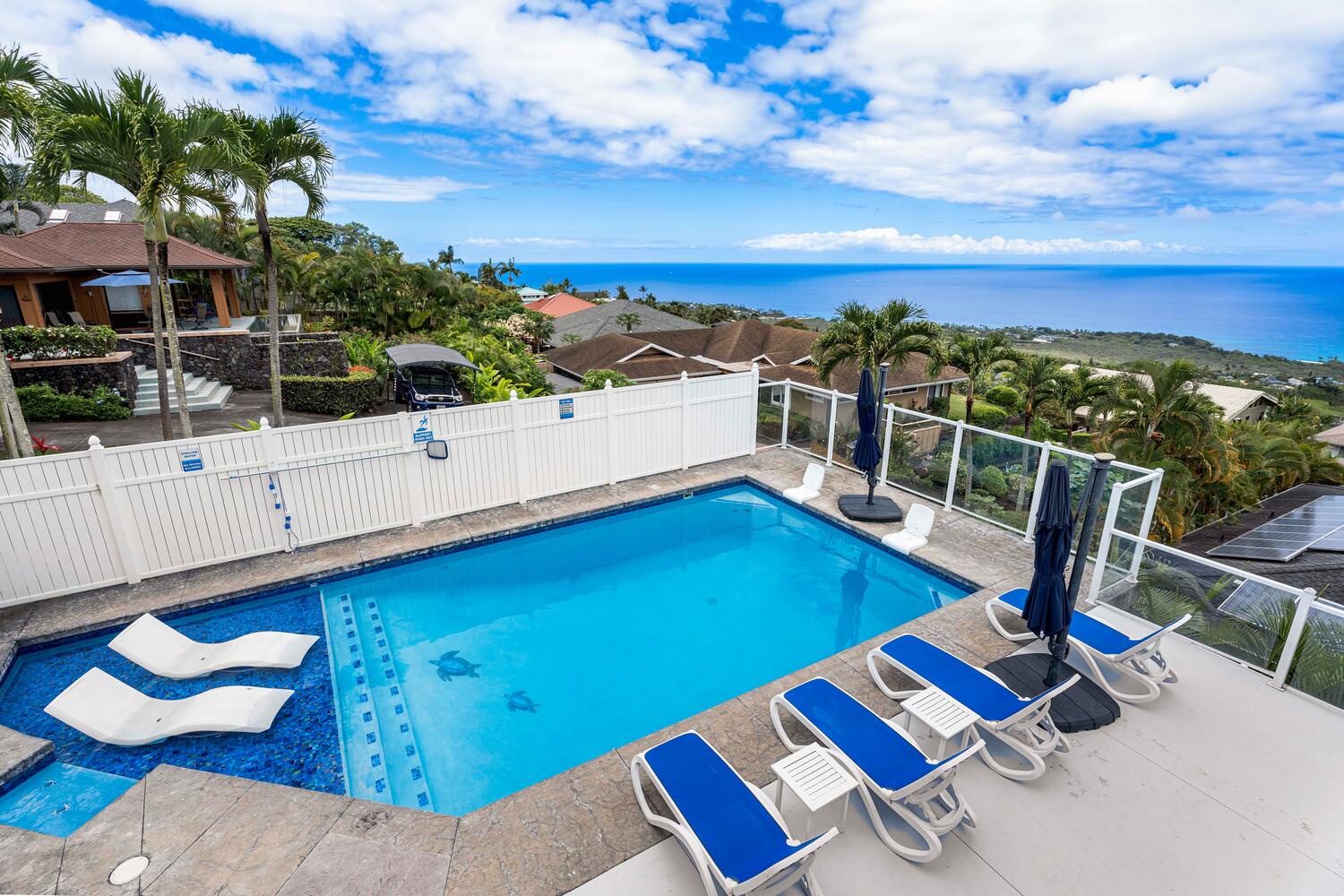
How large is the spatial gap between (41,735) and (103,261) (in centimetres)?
1767

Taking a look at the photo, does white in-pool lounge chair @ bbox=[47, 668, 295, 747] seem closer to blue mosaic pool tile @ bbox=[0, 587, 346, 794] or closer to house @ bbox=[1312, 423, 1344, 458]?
blue mosaic pool tile @ bbox=[0, 587, 346, 794]

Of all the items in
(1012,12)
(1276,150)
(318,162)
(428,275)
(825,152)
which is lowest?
(428,275)

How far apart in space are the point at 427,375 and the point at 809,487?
35.9 ft

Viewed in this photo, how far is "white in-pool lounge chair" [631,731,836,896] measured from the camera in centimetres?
331

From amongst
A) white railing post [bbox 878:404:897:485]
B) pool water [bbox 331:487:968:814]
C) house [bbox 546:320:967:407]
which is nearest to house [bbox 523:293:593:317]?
house [bbox 546:320:967:407]

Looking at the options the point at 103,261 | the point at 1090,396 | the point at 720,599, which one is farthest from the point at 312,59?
the point at 1090,396

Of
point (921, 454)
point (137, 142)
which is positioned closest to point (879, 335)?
point (921, 454)

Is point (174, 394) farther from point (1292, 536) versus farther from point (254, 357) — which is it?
point (1292, 536)

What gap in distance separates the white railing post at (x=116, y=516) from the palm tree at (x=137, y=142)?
323 centimetres

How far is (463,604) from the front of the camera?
7.76 meters

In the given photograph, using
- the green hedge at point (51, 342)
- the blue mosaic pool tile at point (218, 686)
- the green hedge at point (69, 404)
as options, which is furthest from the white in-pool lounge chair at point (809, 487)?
the green hedge at point (51, 342)

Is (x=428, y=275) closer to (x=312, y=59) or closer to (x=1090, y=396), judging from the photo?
(x=312, y=59)

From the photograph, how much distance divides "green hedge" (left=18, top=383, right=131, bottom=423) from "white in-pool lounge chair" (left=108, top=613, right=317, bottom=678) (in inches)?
418

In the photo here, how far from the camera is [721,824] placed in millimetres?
3650
